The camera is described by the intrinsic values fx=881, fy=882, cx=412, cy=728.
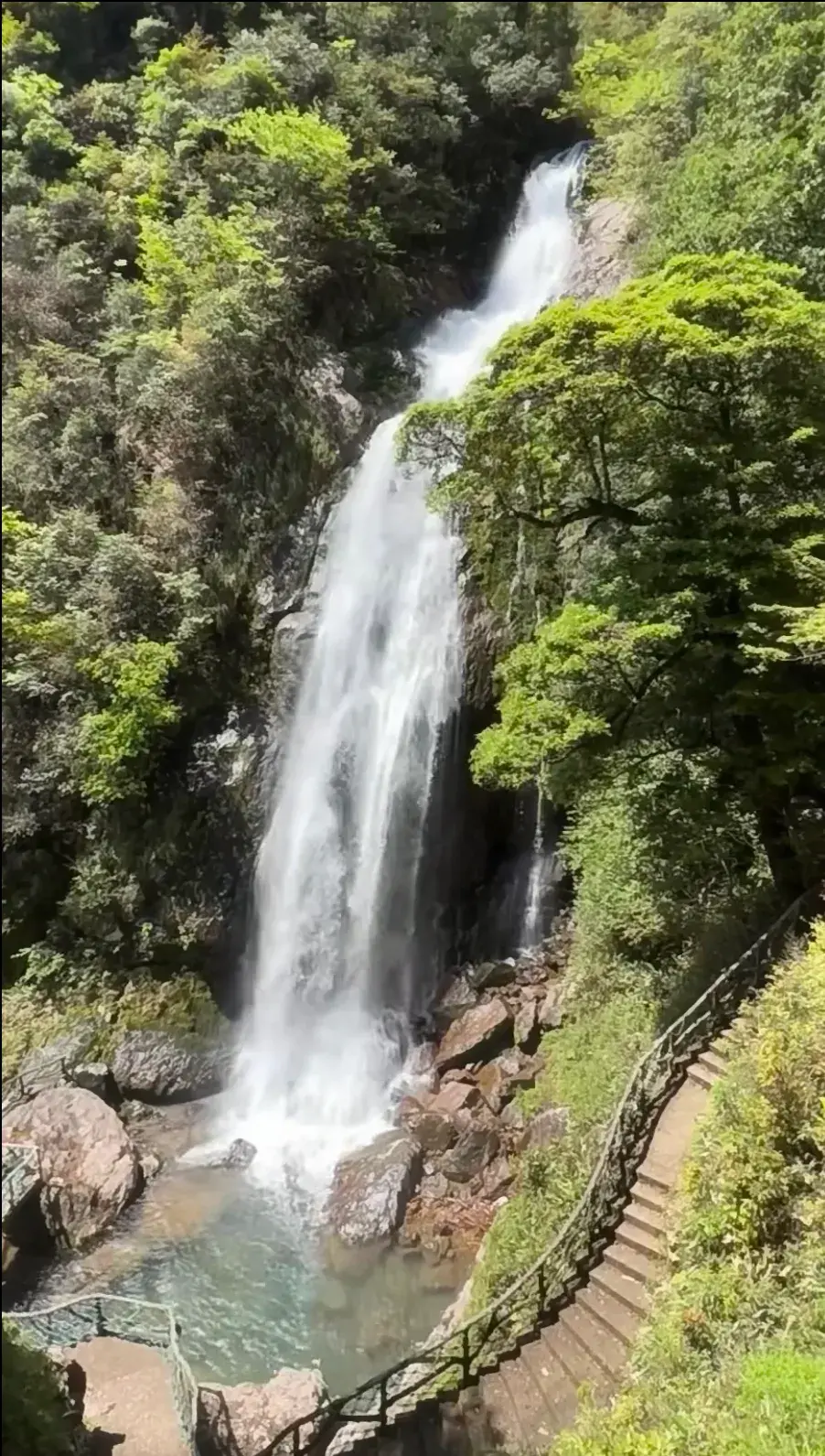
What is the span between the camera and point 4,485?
2.92 metres

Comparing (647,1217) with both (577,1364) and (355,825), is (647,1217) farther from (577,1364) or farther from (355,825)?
(355,825)

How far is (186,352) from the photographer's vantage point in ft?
33.5

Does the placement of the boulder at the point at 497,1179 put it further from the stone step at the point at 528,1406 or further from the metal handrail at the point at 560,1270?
the stone step at the point at 528,1406

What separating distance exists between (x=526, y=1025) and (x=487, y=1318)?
4127 mm

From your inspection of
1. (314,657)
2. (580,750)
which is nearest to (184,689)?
(314,657)

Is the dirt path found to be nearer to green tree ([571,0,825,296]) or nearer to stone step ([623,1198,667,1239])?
stone step ([623,1198,667,1239])

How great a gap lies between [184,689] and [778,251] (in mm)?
8432

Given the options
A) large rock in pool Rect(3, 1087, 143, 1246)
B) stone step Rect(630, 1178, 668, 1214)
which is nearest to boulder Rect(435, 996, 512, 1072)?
stone step Rect(630, 1178, 668, 1214)

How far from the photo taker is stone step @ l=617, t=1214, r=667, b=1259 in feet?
21.0

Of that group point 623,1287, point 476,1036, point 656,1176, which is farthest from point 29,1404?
point 476,1036

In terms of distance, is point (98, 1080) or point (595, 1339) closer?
point (595, 1339)

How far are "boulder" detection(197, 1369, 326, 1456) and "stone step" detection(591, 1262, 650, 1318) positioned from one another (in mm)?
2129

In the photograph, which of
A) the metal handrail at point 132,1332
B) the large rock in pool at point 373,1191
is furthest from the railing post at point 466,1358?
the large rock in pool at point 373,1191

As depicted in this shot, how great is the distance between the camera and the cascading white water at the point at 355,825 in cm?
1136
